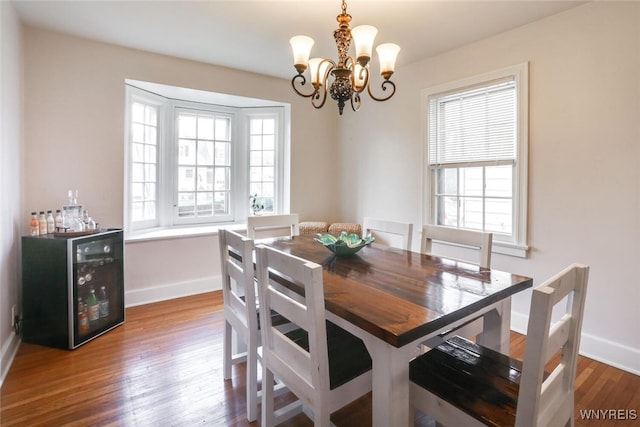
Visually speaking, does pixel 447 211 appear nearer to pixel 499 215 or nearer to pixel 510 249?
pixel 499 215

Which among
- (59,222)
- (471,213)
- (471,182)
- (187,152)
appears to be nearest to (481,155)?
(471,182)

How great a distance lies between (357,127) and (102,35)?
106 inches

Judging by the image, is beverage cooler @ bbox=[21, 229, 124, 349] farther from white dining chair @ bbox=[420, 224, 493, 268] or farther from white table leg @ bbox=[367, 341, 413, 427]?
white dining chair @ bbox=[420, 224, 493, 268]

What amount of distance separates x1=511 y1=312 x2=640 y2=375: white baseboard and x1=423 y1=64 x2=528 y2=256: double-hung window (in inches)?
28.8

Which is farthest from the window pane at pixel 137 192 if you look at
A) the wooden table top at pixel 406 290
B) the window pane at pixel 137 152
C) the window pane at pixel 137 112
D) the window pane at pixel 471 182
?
the window pane at pixel 471 182

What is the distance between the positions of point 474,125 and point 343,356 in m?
2.42

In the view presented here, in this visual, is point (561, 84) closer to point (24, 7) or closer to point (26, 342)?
point (24, 7)

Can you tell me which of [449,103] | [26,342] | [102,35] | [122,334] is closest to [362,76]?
[449,103]

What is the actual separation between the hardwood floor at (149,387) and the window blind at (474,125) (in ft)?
5.13

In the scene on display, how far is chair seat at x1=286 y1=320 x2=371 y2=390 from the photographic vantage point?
127 centimetres

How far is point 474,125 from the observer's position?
2.88 metres

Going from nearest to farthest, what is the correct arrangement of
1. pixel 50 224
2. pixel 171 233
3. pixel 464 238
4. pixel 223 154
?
pixel 464 238
pixel 50 224
pixel 171 233
pixel 223 154

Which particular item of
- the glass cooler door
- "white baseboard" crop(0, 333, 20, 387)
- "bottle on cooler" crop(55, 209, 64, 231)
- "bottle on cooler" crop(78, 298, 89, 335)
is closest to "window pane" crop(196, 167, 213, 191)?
the glass cooler door

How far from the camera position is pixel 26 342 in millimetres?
2406
